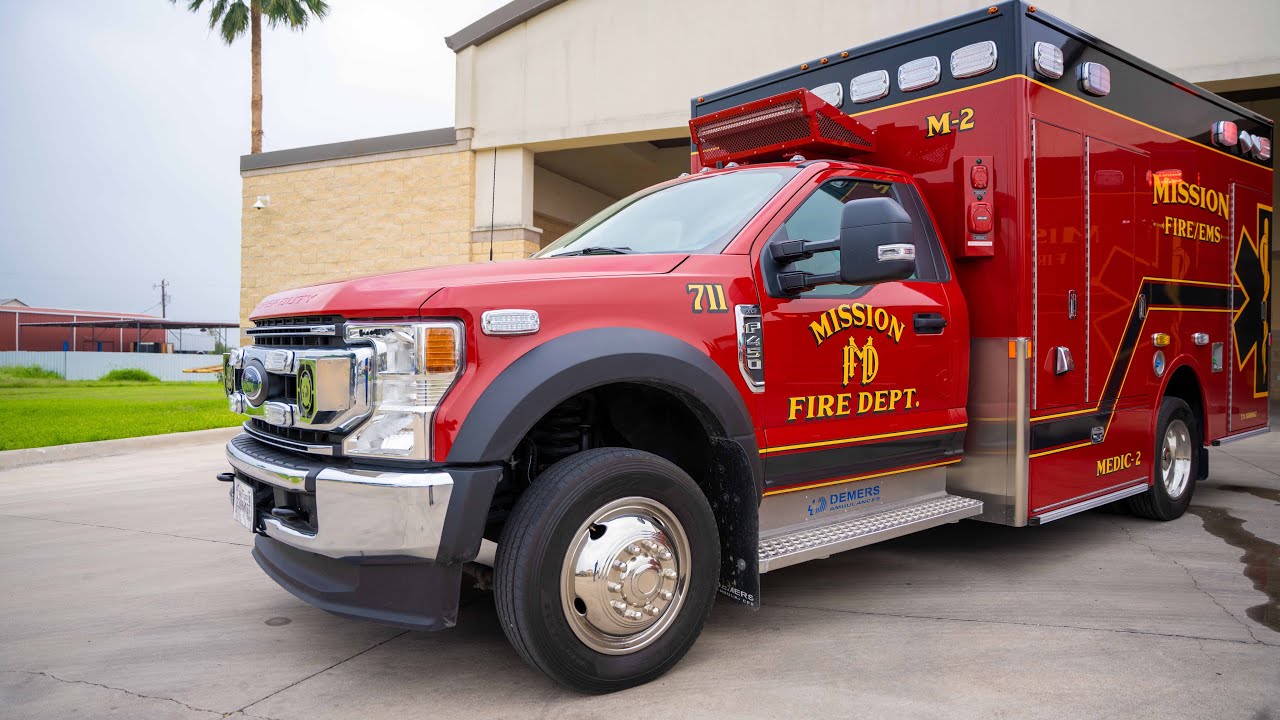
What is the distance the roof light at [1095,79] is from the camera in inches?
190

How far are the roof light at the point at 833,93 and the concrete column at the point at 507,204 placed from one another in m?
10.4

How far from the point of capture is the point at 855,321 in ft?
12.5

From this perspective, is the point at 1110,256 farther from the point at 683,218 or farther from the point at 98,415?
the point at 98,415

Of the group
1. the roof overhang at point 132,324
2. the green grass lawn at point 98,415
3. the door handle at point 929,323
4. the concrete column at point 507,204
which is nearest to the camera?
the door handle at point 929,323

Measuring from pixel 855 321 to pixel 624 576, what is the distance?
1577 mm

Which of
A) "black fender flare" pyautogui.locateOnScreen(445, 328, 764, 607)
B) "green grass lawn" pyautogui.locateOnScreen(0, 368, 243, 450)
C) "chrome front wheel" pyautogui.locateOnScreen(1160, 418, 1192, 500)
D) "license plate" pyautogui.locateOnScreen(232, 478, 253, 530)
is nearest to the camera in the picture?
"black fender flare" pyautogui.locateOnScreen(445, 328, 764, 607)

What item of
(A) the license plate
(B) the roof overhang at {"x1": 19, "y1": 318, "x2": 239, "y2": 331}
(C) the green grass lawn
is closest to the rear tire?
(A) the license plate

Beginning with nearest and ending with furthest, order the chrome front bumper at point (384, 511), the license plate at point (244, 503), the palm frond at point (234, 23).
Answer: the chrome front bumper at point (384, 511), the license plate at point (244, 503), the palm frond at point (234, 23)

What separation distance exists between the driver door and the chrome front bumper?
1.36 m

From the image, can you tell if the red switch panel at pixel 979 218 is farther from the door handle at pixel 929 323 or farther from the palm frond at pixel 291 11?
the palm frond at pixel 291 11

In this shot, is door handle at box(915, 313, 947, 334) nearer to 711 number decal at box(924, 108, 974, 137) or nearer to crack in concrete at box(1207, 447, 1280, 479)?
711 number decal at box(924, 108, 974, 137)

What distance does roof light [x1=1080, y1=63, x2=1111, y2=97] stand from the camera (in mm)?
4828

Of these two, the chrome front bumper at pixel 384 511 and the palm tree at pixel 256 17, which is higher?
the palm tree at pixel 256 17

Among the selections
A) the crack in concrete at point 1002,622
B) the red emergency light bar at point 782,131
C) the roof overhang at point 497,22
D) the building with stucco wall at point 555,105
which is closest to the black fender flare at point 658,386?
the crack in concrete at point 1002,622
